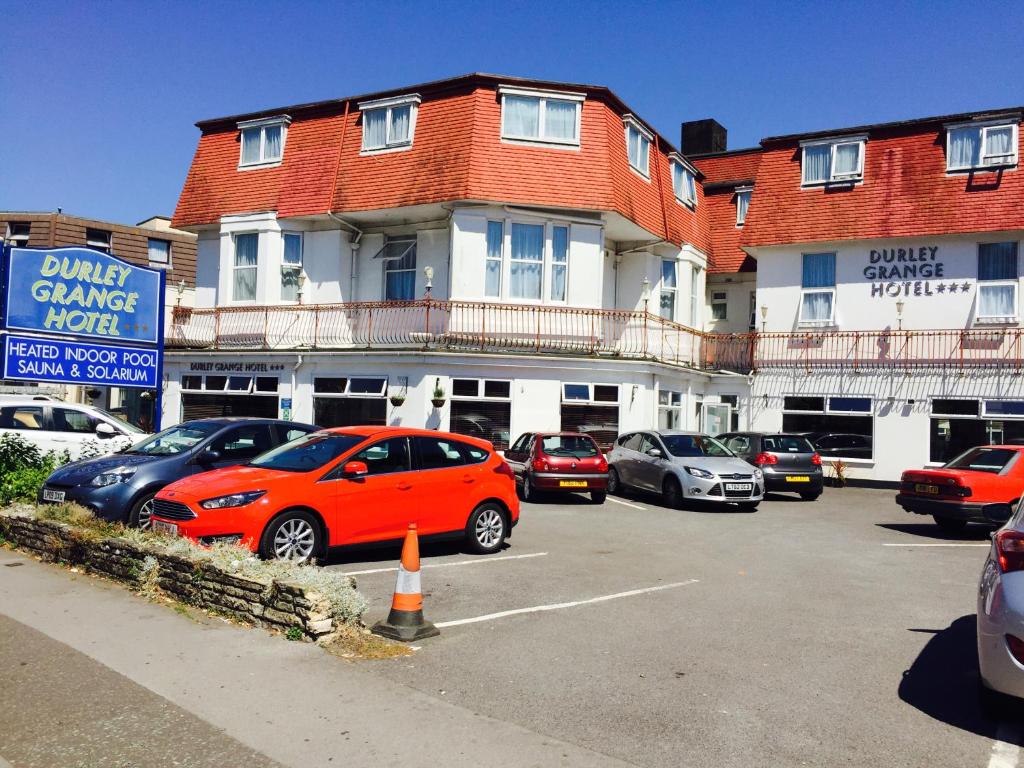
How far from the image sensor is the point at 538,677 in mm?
6219

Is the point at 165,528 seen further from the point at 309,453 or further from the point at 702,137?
the point at 702,137

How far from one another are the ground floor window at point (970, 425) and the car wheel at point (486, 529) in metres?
16.3

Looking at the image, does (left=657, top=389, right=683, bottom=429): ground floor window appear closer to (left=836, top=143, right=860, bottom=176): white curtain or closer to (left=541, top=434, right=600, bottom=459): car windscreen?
(left=541, top=434, right=600, bottom=459): car windscreen

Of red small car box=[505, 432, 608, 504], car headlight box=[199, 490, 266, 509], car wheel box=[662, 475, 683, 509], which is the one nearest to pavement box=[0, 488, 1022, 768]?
car headlight box=[199, 490, 266, 509]

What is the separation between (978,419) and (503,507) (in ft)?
54.4

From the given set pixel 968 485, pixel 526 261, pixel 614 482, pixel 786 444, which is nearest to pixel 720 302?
pixel 526 261

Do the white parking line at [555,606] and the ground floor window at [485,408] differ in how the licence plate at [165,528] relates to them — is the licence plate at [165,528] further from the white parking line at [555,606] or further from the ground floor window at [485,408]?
the ground floor window at [485,408]

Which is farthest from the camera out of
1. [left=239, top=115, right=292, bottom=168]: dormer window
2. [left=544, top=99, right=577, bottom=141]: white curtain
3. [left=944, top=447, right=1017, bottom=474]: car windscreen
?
[left=239, top=115, right=292, bottom=168]: dormer window

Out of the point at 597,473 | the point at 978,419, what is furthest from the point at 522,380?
the point at 978,419

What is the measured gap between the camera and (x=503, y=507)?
Result: 37.5ft

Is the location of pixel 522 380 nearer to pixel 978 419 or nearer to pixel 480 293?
pixel 480 293

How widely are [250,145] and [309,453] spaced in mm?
18095

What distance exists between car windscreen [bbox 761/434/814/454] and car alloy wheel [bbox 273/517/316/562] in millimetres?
12821

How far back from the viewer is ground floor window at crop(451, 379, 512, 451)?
21250mm
